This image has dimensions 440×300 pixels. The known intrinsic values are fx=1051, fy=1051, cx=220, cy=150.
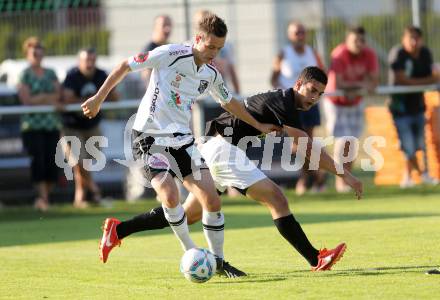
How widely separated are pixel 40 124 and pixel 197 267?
803cm

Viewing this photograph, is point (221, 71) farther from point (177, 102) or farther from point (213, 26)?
point (213, 26)

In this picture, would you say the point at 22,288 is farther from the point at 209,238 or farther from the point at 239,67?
the point at 239,67

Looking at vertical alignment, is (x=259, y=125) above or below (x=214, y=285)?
above

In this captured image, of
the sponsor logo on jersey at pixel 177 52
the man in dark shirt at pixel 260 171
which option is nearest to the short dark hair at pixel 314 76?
the man in dark shirt at pixel 260 171

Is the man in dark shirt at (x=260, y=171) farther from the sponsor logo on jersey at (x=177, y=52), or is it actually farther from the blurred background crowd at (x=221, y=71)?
the blurred background crowd at (x=221, y=71)

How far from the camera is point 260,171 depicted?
8.94m

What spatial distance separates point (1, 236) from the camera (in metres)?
12.6

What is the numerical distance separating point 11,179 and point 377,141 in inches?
251

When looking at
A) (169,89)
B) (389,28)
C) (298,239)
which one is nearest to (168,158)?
(169,89)

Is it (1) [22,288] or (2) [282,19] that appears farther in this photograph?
(2) [282,19]

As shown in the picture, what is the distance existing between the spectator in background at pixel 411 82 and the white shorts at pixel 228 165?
7.96m

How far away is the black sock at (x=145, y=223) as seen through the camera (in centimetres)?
915

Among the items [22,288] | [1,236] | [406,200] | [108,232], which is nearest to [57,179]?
[1,236]

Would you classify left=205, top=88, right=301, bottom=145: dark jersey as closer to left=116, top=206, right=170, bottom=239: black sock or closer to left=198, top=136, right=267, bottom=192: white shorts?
left=198, top=136, right=267, bottom=192: white shorts
